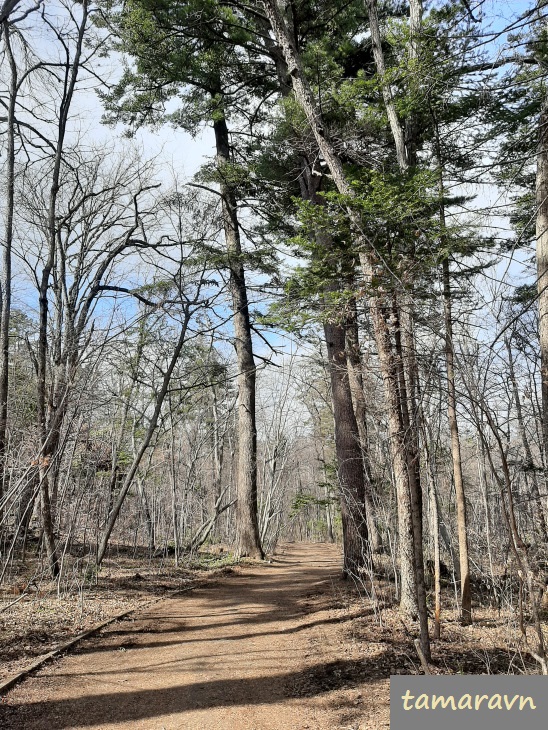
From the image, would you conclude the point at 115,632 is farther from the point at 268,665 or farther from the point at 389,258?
the point at 389,258

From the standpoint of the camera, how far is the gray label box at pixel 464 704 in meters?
2.13

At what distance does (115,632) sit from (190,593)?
108 inches

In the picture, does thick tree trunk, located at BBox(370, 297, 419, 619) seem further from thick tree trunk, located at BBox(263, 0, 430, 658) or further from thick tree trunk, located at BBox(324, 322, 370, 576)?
thick tree trunk, located at BBox(324, 322, 370, 576)

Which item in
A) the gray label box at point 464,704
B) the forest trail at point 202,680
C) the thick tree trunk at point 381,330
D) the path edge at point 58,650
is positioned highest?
the thick tree trunk at point 381,330

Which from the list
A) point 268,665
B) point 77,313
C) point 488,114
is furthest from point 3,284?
point 488,114

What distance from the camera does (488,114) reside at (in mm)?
7031

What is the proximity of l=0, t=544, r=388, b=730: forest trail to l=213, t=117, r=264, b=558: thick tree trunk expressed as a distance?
216 inches

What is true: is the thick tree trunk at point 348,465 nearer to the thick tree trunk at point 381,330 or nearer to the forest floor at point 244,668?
the forest floor at point 244,668

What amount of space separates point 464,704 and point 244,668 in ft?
10.1

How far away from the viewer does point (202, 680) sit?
4406 millimetres

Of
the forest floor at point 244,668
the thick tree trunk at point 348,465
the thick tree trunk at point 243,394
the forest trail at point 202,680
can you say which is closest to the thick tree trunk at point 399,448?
the forest floor at point 244,668

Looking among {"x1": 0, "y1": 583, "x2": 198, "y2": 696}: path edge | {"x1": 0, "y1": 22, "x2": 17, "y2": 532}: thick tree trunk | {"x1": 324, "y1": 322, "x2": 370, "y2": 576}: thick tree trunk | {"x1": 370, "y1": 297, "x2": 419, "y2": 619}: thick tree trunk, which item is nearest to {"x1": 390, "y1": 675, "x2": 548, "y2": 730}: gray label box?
{"x1": 370, "y1": 297, "x2": 419, "y2": 619}: thick tree trunk

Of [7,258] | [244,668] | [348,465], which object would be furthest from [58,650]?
[7,258]

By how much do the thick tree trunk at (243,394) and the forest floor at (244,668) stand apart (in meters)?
5.23
